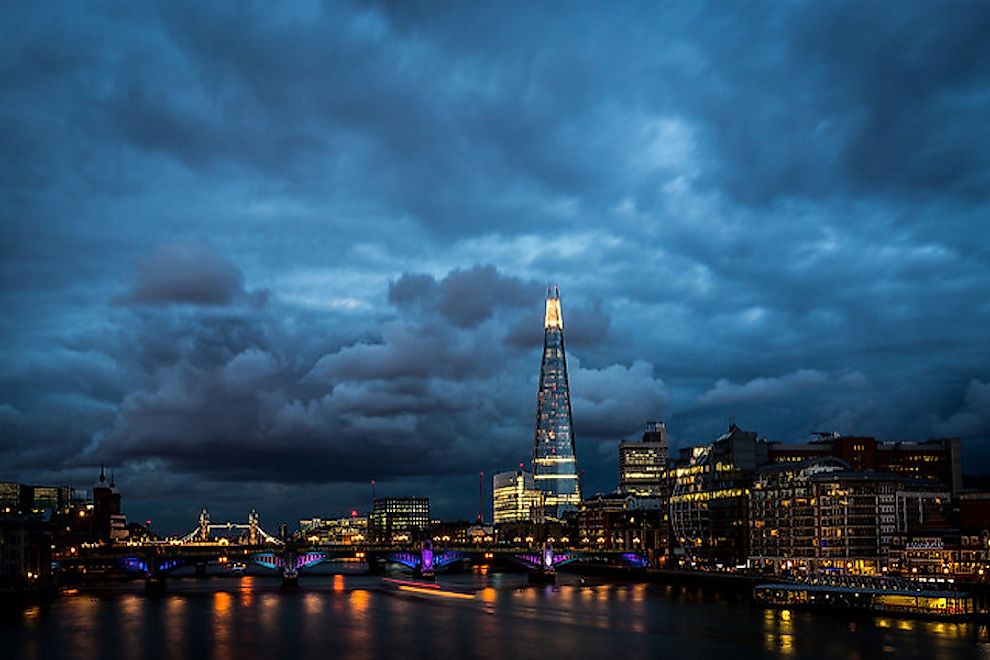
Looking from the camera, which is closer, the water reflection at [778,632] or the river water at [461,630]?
the water reflection at [778,632]

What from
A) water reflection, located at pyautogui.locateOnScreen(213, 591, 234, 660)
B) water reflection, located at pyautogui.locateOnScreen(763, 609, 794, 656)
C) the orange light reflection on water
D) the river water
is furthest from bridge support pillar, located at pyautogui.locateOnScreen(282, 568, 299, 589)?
water reflection, located at pyautogui.locateOnScreen(763, 609, 794, 656)

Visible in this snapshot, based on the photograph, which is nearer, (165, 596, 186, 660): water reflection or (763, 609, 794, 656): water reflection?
(763, 609, 794, 656): water reflection

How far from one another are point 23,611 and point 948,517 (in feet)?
437

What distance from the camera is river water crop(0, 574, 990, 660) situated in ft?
313

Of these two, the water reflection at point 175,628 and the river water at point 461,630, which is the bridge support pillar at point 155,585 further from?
the water reflection at point 175,628

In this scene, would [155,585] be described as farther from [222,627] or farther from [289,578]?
[222,627]

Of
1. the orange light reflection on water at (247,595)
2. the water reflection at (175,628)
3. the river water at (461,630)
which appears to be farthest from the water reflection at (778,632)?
the orange light reflection on water at (247,595)

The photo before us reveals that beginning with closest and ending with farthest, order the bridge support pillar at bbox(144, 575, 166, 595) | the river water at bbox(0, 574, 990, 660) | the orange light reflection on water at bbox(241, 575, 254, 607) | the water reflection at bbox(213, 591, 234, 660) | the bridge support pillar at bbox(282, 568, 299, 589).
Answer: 1. the river water at bbox(0, 574, 990, 660)
2. the water reflection at bbox(213, 591, 234, 660)
3. the orange light reflection on water at bbox(241, 575, 254, 607)
4. the bridge support pillar at bbox(144, 575, 166, 595)
5. the bridge support pillar at bbox(282, 568, 299, 589)

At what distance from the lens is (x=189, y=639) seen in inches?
4213

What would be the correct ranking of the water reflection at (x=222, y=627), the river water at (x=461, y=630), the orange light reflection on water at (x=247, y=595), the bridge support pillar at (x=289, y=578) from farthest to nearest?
the bridge support pillar at (x=289, y=578) → the orange light reflection on water at (x=247, y=595) → the water reflection at (x=222, y=627) → the river water at (x=461, y=630)

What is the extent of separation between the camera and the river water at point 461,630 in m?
95.2

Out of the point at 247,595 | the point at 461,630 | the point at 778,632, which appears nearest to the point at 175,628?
the point at 461,630

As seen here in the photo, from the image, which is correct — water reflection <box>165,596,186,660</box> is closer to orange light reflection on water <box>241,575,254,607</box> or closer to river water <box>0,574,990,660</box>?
river water <box>0,574,990,660</box>

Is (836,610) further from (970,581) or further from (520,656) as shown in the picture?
(520,656)
